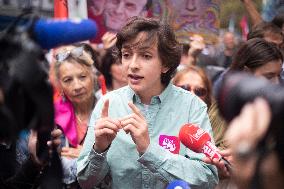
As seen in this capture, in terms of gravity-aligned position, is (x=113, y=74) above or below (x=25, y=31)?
below

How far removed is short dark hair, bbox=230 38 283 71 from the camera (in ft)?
14.6

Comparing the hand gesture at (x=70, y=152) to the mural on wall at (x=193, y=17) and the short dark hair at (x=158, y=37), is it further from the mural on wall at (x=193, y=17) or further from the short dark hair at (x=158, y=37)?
the mural on wall at (x=193, y=17)

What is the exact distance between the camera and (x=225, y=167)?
345 centimetres

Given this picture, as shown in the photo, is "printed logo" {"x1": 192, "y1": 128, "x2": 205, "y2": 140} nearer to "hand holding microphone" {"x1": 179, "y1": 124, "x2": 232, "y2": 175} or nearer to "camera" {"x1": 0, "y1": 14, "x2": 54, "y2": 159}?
"hand holding microphone" {"x1": 179, "y1": 124, "x2": 232, "y2": 175}

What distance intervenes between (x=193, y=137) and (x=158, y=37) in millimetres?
659

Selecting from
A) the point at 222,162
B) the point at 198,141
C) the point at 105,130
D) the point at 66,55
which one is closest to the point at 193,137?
the point at 198,141

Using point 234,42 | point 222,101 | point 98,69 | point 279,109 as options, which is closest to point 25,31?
point 222,101

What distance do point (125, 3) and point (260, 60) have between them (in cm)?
211

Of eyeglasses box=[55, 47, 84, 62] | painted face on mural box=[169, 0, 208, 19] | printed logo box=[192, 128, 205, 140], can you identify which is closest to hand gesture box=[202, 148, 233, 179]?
printed logo box=[192, 128, 205, 140]

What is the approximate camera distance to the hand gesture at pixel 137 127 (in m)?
3.35

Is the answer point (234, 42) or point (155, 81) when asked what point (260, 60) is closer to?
point (155, 81)

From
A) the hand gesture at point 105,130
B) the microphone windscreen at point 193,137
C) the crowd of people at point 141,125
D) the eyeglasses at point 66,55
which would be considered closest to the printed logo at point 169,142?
the crowd of people at point 141,125

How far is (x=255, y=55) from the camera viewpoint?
446 centimetres

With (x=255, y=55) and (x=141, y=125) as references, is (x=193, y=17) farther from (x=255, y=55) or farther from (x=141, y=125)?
(x=141, y=125)
